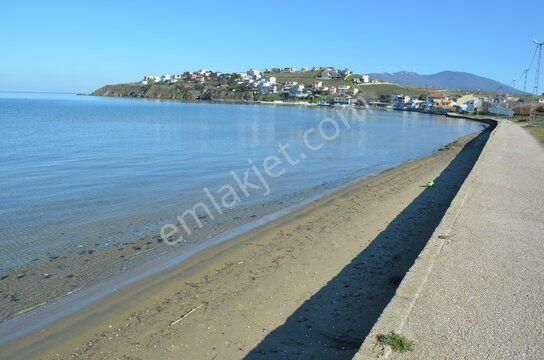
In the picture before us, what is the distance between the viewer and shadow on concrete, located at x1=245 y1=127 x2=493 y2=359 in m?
5.69

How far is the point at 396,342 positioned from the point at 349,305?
7.39 feet

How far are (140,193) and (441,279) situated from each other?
1167 cm

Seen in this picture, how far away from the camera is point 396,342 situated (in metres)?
4.52

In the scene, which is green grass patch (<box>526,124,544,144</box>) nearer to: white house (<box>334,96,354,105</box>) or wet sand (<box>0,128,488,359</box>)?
wet sand (<box>0,128,488,359</box>)

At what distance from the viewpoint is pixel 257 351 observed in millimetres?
5711

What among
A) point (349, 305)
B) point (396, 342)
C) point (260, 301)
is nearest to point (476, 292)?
point (349, 305)

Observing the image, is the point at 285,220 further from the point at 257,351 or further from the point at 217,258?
the point at 257,351

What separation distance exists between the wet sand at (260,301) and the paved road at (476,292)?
845mm

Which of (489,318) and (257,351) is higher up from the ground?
(489,318)

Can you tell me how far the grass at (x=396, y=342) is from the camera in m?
4.48

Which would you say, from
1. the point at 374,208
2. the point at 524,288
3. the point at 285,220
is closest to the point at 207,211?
the point at 285,220

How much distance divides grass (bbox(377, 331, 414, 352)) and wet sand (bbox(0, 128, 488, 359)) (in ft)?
3.25

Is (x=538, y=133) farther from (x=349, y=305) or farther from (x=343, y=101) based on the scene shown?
(x=343, y=101)

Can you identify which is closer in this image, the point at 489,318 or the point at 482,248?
the point at 489,318
